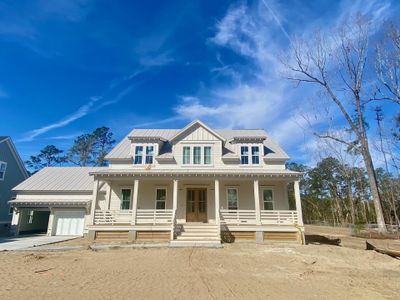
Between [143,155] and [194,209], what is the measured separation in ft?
17.2

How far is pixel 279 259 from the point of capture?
390 inches

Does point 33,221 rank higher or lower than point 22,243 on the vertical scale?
higher

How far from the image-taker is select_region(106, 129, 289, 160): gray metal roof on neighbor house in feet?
56.1

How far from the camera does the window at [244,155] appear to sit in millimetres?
16987

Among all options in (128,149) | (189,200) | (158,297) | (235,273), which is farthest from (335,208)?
→ (158,297)

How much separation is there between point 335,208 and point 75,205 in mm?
45765

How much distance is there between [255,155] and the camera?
17.1 meters

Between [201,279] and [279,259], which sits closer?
[201,279]

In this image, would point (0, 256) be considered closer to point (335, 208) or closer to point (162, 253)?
point (162, 253)

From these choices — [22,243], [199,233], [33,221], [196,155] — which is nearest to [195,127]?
[196,155]

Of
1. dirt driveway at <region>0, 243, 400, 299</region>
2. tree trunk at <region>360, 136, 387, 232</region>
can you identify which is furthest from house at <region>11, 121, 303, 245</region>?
tree trunk at <region>360, 136, 387, 232</region>

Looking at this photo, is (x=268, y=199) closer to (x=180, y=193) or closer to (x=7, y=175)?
(x=180, y=193)

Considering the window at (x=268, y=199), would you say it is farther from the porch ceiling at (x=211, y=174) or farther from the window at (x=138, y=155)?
the window at (x=138, y=155)

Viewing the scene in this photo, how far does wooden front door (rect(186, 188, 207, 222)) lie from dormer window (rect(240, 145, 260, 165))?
3541 mm
